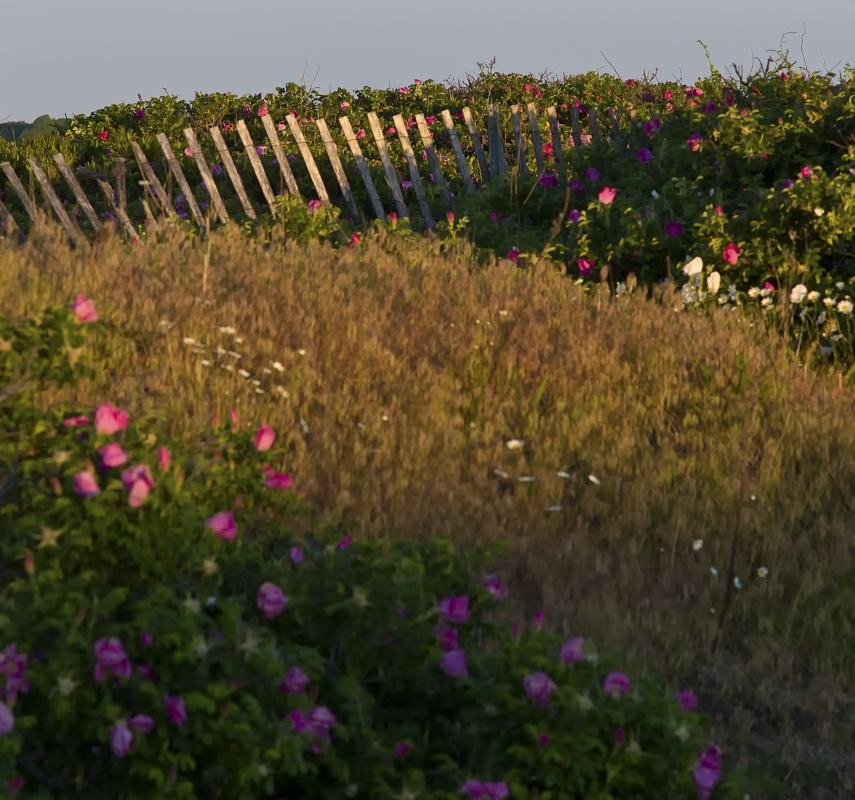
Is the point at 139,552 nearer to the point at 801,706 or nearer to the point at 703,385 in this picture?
the point at 801,706

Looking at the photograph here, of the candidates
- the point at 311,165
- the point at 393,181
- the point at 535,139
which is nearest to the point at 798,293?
the point at 393,181

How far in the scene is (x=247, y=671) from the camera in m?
2.49

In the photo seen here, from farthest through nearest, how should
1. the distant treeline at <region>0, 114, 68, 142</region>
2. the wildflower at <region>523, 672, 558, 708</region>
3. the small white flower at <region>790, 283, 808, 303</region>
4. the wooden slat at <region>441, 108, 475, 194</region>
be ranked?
the distant treeline at <region>0, 114, 68, 142</region>, the wooden slat at <region>441, 108, 475, 194</region>, the small white flower at <region>790, 283, 808, 303</region>, the wildflower at <region>523, 672, 558, 708</region>

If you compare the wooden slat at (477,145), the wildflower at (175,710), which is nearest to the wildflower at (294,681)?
the wildflower at (175,710)

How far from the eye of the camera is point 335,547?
3117mm

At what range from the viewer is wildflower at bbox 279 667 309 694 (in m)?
2.52

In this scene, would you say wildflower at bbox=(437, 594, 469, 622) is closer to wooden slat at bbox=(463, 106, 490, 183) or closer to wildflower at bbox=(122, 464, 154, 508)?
wildflower at bbox=(122, 464, 154, 508)

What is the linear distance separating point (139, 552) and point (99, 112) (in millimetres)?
13985

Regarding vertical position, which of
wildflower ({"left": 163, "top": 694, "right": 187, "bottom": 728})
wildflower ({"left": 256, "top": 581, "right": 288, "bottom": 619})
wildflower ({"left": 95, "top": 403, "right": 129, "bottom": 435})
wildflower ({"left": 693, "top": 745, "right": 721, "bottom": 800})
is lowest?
wildflower ({"left": 693, "top": 745, "right": 721, "bottom": 800})

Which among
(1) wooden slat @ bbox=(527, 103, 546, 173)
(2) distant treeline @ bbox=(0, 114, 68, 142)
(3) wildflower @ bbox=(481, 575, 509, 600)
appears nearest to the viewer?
(3) wildflower @ bbox=(481, 575, 509, 600)

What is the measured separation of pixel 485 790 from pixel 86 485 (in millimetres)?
1130

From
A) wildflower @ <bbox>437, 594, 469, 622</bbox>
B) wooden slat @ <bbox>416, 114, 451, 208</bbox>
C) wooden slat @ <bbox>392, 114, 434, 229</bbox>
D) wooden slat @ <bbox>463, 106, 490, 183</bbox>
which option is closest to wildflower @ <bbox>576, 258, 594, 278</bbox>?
wooden slat @ <bbox>392, 114, 434, 229</bbox>

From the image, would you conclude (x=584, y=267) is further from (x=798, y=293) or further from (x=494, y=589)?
(x=494, y=589)

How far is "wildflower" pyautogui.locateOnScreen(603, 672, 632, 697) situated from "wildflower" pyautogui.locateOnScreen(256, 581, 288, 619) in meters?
0.75
